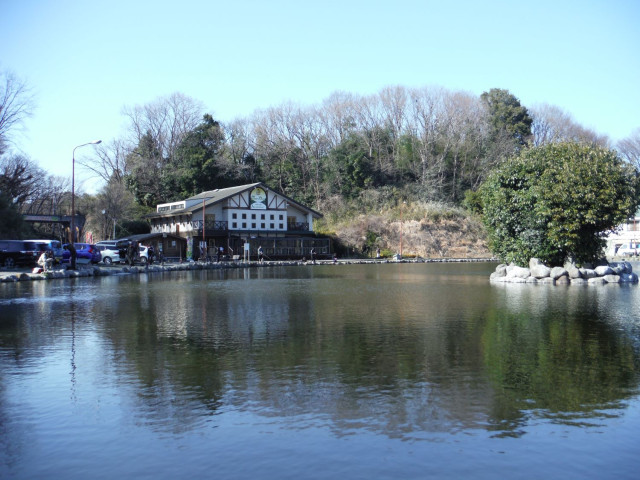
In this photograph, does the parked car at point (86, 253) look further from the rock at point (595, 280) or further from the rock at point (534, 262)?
the rock at point (595, 280)

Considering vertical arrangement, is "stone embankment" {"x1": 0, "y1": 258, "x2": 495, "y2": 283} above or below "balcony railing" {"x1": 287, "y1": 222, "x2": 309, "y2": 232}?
below

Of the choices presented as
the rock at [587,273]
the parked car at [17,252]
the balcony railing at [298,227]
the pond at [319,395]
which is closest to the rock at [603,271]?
the rock at [587,273]

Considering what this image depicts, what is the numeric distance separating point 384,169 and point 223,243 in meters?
27.3

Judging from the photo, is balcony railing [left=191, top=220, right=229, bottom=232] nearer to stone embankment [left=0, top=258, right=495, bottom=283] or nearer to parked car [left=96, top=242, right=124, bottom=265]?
stone embankment [left=0, top=258, right=495, bottom=283]

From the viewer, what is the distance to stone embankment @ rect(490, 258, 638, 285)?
29.7 metres

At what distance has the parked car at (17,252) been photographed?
3875cm

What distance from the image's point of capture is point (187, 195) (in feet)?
239

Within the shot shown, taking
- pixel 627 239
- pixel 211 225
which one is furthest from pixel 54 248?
pixel 627 239

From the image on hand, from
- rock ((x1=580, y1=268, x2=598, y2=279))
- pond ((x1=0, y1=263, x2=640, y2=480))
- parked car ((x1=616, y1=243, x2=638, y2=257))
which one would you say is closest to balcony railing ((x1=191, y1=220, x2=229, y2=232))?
rock ((x1=580, y1=268, x2=598, y2=279))

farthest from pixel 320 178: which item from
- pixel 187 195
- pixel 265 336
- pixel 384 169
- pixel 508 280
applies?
pixel 265 336

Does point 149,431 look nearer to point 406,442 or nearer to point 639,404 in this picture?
point 406,442

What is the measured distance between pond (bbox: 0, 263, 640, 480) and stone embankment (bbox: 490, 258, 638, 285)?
1264 cm

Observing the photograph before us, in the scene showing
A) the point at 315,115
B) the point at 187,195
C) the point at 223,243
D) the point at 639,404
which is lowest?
the point at 639,404

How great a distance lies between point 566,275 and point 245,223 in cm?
4054
